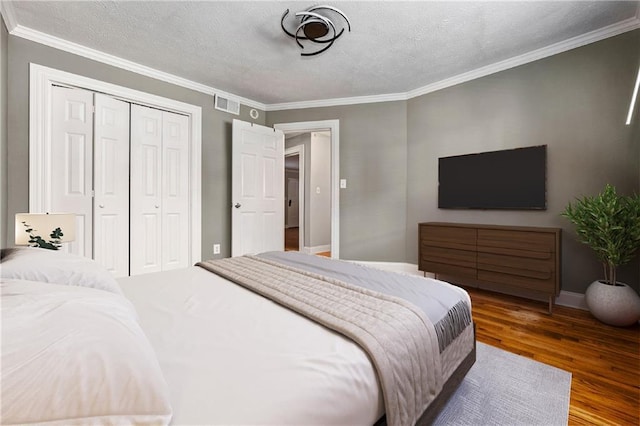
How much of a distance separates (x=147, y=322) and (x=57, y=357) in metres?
0.58

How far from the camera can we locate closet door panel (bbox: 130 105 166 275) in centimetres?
316

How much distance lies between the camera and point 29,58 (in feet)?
8.34

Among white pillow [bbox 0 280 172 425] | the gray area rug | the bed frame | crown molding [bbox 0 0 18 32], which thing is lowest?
the gray area rug

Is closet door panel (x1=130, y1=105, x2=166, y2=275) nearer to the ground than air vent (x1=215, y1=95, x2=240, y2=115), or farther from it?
nearer to the ground

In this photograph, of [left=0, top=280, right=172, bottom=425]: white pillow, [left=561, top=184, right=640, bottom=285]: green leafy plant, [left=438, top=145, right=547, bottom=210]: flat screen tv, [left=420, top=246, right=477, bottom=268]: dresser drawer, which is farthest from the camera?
[left=420, top=246, right=477, bottom=268]: dresser drawer

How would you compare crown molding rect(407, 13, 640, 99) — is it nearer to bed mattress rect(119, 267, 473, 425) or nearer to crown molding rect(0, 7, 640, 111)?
crown molding rect(0, 7, 640, 111)

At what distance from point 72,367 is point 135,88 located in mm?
3521

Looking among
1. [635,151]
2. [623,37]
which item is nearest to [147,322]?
→ [635,151]

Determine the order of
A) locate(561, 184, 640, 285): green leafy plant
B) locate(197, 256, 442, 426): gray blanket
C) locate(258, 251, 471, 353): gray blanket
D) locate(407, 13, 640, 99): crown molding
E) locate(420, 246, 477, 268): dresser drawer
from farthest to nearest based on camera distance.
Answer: locate(420, 246, 477, 268): dresser drawer → locate(407, 13, 640, 99): crown molding → locate(561, 184, 640, 285): green leafy plant → locate(258, 251, 471, 353): gray blanket → locate(197, 256, 442, 426): gray blanket

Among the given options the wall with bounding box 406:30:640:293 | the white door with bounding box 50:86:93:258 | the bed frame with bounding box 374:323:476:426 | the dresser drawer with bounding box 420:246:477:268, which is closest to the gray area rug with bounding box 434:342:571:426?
the bed frame with bounding box 374:323:476:426

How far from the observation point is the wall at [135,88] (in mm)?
2486

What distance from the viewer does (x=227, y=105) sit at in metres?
3.89

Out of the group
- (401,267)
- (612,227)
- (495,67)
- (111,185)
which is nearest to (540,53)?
(495,67)

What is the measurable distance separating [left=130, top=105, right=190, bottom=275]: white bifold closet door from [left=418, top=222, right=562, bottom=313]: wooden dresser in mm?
2980
